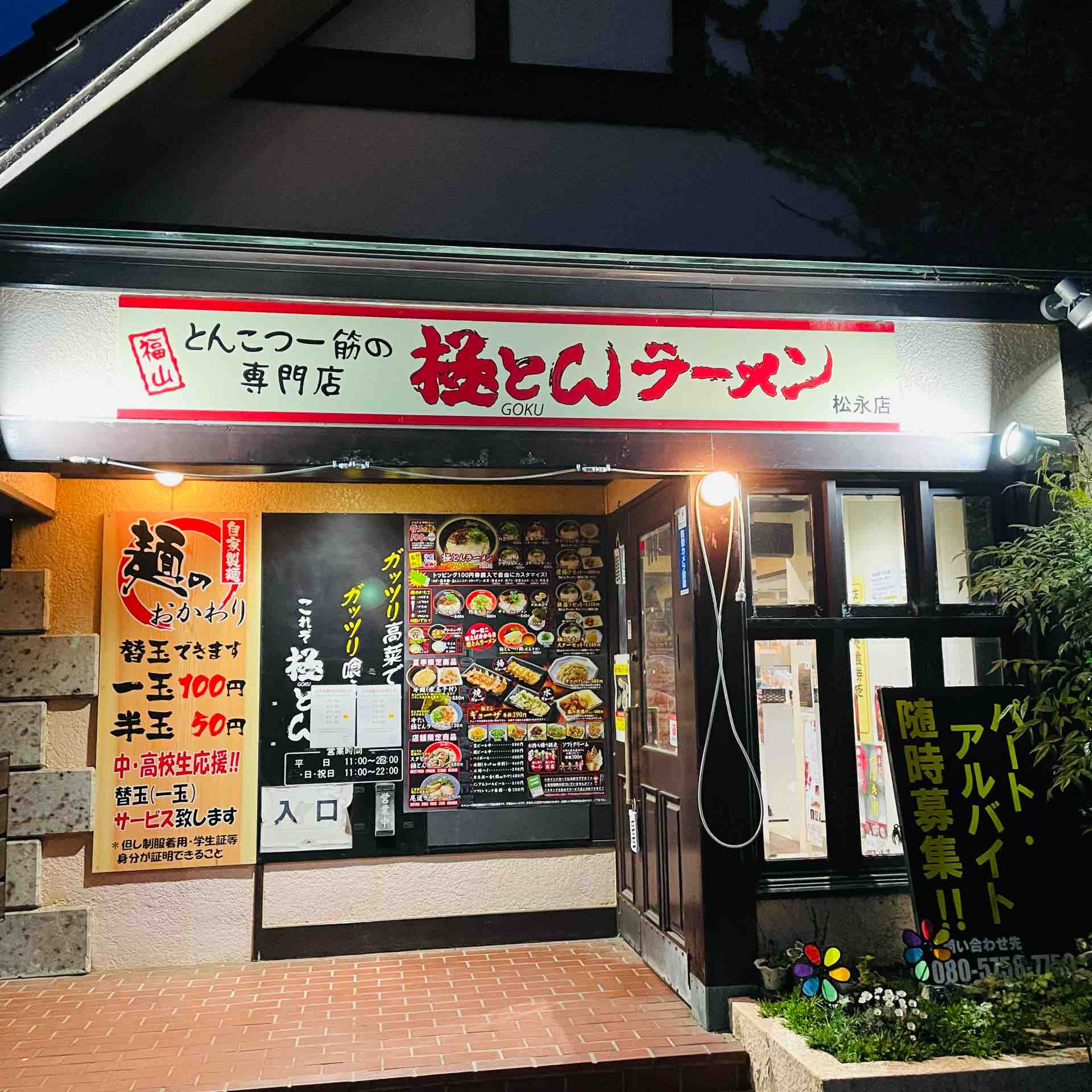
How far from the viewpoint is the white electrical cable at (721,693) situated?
5203 millimetres

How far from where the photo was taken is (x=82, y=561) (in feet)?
21.1

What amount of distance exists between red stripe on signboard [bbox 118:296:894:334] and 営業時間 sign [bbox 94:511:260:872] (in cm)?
210

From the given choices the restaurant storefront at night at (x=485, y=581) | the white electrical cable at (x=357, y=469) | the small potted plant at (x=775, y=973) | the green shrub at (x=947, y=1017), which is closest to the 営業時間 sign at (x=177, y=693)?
the restaurant storefront at night at (x=485, y=581)

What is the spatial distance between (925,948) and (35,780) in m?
5.33

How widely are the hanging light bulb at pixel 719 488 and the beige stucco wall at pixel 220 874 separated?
83.0 inches

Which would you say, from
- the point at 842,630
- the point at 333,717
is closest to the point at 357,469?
the point at 333,717

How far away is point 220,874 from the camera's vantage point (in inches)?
251

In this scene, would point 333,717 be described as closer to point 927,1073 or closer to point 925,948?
point 925,948

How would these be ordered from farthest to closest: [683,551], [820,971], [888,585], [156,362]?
1. [888,585]
2. [683,551]
3. [820,971]
4. [156,362]

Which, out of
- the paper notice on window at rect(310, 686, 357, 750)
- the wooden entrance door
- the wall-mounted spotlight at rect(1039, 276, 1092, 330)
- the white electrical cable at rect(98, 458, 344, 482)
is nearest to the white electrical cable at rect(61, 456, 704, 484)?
the white electrical cable at rect(98, 458, 344, 482)

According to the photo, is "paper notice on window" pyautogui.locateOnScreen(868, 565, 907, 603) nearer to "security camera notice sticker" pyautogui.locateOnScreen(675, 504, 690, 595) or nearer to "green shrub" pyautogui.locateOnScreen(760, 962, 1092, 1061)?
"security camera notice sticker" pyautogui.locateOnScreen(675, 504, 690, 595)

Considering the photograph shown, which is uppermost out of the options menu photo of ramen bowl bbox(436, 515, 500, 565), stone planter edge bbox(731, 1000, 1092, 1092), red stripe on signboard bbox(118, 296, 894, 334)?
red stripe on signboard bbox(118, 296, 894, 334)

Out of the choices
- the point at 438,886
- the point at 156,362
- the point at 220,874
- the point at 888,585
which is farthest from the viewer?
the point at 438,886

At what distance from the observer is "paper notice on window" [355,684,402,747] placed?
22.0 feet
